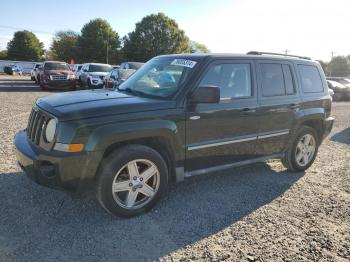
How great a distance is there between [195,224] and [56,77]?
59.3 ft

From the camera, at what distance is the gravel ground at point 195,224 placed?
3330mm

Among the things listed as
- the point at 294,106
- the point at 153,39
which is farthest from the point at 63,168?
the point at 153,39

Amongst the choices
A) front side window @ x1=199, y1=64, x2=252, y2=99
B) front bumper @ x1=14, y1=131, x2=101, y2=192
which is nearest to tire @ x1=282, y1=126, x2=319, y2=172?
front side window @ x1=199, y1=64, x2=252, y2=99

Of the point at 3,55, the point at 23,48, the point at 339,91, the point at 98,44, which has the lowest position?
the point at 339,91

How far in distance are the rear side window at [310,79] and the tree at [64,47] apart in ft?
233

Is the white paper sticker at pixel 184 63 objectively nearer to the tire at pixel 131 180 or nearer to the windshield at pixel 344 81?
the tire at pixel 131 180

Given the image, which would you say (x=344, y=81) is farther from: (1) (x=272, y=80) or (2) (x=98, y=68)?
(1) (x=272, y=80)

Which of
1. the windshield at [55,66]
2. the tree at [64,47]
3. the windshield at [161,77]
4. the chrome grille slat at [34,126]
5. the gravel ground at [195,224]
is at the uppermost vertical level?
the tree at [64,47]

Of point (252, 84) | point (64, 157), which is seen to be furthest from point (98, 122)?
point (252, 84)

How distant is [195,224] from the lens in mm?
3902

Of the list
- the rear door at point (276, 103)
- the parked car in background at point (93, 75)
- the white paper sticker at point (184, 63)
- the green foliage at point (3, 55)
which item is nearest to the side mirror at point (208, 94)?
the white paper sticker at point (184, 63)

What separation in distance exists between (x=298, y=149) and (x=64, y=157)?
397 cm

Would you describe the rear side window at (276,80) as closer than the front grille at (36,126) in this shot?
No

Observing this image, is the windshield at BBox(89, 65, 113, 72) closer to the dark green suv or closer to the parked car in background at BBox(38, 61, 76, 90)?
the parked car in background at BBox(38, 61, 76, 90)
